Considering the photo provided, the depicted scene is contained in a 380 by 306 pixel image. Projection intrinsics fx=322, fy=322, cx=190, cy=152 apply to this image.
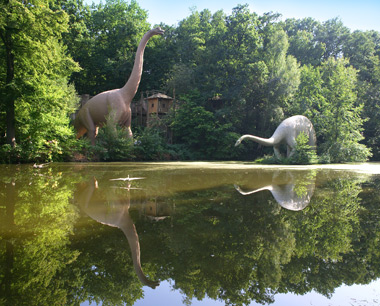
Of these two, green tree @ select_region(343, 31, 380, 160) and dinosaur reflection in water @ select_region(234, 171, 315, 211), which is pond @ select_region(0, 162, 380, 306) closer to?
dinosaur reflection in water @ select_region(234, 171, 315, 211)

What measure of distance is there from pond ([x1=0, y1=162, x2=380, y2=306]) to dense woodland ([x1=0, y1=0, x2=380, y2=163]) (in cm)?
930

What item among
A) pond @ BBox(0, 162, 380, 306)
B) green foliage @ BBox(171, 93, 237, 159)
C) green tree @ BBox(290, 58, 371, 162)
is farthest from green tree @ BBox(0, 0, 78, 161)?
green tree @ BBox(290, 58, 371, 162)

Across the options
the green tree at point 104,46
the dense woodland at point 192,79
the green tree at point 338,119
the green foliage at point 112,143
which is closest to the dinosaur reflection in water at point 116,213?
the dense woodland at point 192,79

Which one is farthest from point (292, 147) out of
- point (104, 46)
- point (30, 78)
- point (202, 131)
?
point (104, 46)

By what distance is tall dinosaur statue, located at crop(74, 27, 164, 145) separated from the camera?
15.7 meters

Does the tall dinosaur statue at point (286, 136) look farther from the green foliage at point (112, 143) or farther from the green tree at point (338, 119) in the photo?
the green foliage at point (112, 143)

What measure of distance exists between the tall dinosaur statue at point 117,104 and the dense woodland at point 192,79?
3.01 ft

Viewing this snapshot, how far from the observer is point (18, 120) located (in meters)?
12.7

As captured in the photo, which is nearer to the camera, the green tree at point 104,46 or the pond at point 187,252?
the pond at point 187,252

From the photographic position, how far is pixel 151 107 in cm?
2423

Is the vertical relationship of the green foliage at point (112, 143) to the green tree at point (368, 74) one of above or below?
below

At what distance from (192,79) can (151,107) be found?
3.72m

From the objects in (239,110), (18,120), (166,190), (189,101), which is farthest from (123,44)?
(166,190)

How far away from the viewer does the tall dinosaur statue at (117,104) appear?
15.7 metres
